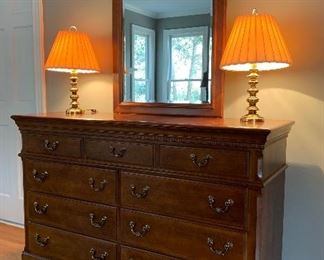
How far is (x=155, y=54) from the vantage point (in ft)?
7.48

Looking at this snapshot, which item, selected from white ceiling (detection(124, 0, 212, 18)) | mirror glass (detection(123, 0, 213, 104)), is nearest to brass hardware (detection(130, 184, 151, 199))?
mirror glass (detection(123, 0, 213, 104))

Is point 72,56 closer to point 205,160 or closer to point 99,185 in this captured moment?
point 99,185

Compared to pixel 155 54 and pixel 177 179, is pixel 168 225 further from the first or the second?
pixel 155 54

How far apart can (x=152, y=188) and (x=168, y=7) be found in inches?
44.0

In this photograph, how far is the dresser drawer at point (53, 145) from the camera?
204 cm

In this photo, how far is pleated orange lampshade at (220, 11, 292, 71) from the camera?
1.70 metres

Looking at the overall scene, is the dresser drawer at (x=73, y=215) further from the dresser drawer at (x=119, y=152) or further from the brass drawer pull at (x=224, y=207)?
the brass drawer pull at (x=224, y=207)

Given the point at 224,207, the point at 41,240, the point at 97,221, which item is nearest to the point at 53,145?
the point at 97,221

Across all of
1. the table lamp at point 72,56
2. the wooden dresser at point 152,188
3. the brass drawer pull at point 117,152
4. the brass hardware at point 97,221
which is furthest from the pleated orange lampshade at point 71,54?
the brass hardware at point 97,221

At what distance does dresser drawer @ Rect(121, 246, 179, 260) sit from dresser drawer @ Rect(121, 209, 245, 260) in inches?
1.1

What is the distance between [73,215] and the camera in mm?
2096

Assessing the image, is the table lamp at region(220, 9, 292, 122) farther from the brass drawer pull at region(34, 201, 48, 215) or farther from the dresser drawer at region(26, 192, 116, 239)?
the brass drawer pull at region(34, 201, 48, 215)

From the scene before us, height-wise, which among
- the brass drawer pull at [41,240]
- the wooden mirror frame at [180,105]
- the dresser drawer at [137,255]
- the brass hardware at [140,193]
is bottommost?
the brass drawer pull at [41,240]

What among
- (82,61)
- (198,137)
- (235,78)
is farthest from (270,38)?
(82,61)
